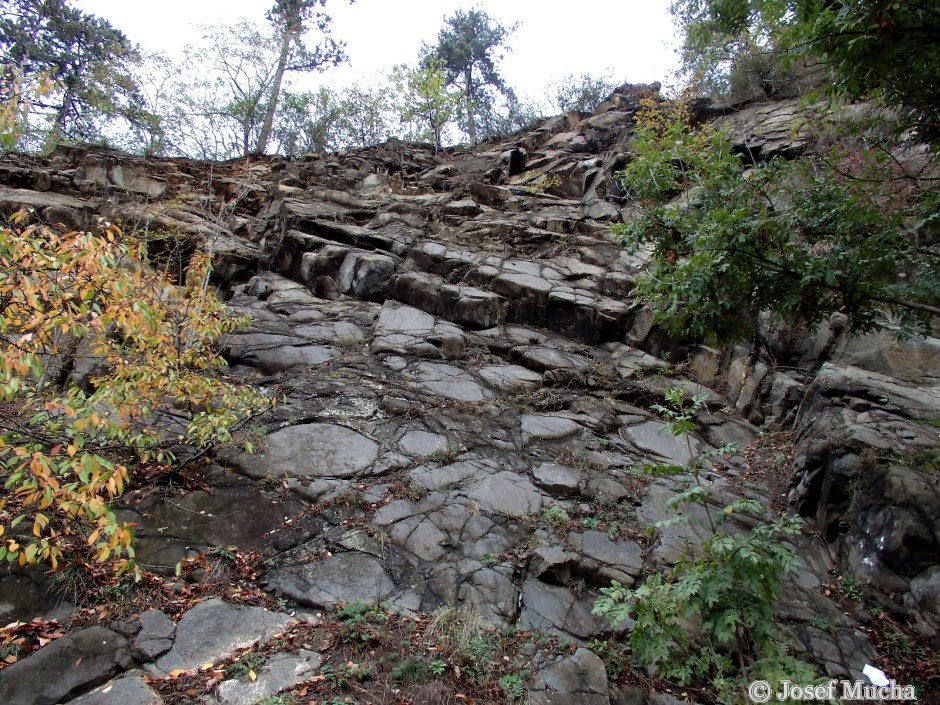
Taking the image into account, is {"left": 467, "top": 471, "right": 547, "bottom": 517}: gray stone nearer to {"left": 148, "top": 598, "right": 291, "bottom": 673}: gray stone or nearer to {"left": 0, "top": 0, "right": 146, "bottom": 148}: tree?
{"left": 148, "top": 598, "right": 291, "bottom": 673}: gray stone

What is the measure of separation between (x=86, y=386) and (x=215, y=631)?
5087 millimetres

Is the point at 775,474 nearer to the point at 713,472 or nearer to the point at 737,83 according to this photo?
the point at 713,472

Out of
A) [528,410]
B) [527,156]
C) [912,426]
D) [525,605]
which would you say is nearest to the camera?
[525,605]

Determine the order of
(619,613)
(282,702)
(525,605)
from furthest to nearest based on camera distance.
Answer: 1. (525,605)
2. (619,613)
3. (282,702)

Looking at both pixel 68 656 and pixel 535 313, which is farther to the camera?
pixel 535 313

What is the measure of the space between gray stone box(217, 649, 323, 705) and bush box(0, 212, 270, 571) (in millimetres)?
1149

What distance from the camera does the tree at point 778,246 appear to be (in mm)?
5109

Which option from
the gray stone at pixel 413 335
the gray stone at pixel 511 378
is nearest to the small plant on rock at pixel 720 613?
the gray stone at pixel 511 378

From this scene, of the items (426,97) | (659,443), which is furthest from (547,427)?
(426,97)

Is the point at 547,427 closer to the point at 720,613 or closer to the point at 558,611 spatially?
the point at 558,611

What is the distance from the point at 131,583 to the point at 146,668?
859 mm

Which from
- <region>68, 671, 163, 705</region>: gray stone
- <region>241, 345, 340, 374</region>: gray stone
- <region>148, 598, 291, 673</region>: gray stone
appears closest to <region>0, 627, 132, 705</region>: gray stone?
<region>68, 671, 163, 705</region>: gray stone

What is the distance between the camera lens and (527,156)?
19.1m

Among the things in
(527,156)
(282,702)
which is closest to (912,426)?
(282,702)
